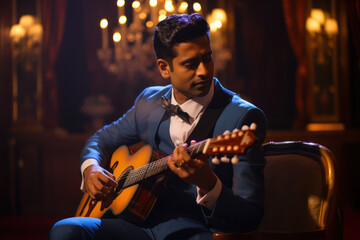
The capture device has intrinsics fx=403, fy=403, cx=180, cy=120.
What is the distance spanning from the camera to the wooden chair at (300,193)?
1.74 meters

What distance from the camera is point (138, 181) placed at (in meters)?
1.92

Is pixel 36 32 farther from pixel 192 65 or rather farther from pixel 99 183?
pixel 192 65

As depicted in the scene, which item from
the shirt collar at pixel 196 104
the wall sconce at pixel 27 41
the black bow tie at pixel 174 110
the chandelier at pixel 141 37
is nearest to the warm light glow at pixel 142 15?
the chandelier at pixel 141 37

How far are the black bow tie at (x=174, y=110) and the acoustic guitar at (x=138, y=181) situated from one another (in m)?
0.21

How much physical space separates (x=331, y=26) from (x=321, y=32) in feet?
0.58

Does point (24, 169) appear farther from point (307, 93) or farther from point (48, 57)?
point (307, 93)

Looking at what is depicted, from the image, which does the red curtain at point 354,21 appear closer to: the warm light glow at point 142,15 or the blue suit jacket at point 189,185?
the warm light glow at point 142,15

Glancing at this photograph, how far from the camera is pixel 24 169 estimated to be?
5.84 metres

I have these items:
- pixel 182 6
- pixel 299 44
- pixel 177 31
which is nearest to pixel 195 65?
pixel 177 31

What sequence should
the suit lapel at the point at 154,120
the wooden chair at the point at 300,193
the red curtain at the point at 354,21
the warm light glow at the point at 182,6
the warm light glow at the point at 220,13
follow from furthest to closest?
the warm light glow at the point at 220,13 < the red curtain at the point at 354,21 < the warm light glow at the point at 182,6 < the suit lapel at the point at 154,120 < the wooden chair at the point at 300,193

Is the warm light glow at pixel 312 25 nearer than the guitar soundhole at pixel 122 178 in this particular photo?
No

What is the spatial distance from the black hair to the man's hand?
1.89ft

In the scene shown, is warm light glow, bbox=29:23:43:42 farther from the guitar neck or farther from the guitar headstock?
the guitar headstock

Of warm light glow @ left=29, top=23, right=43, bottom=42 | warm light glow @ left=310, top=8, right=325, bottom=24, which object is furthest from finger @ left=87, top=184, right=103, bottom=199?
warm light glow @ left=310, top=8, right=325, bottom=24
